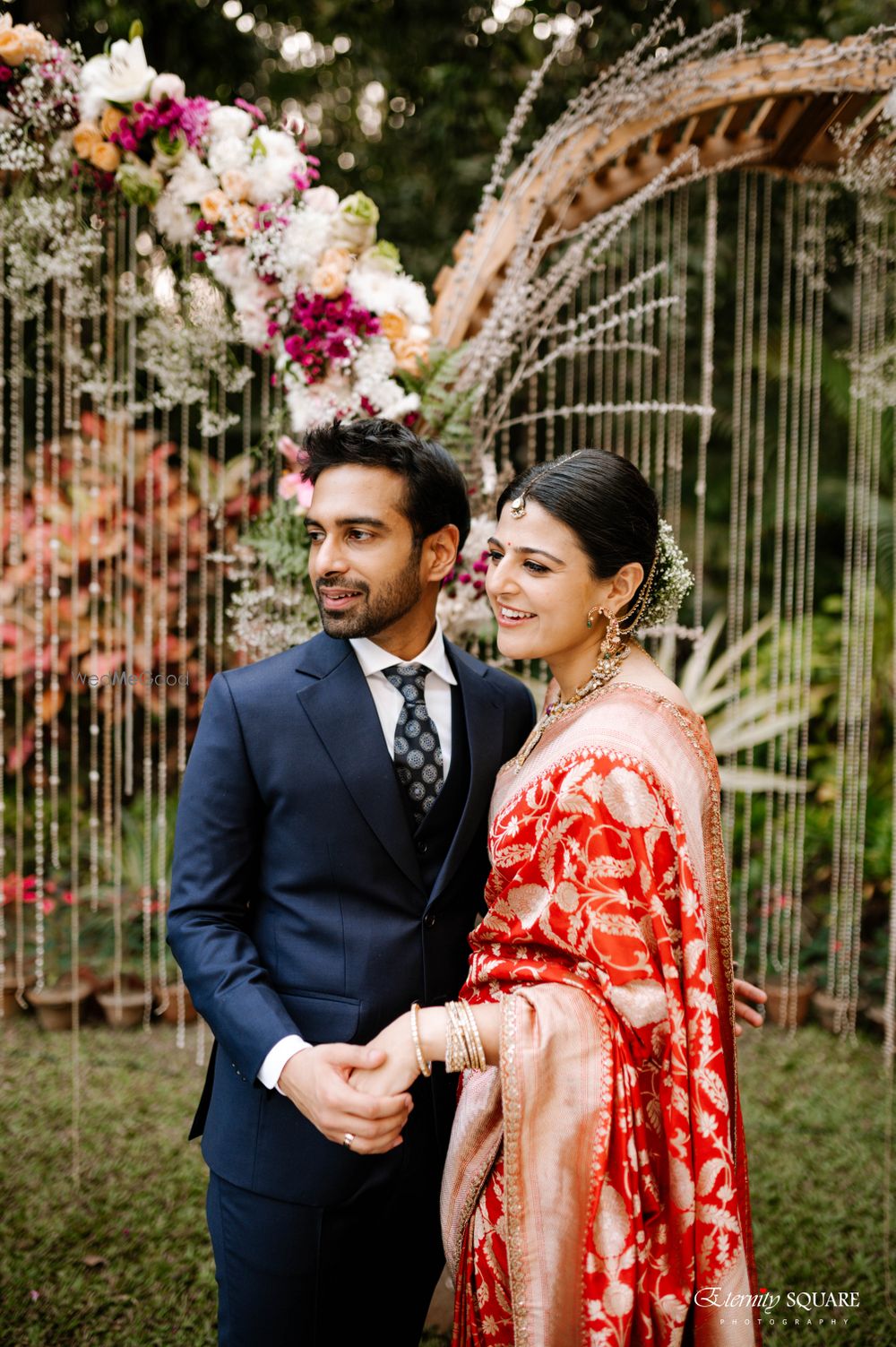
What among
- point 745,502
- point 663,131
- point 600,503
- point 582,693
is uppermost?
point 663,131

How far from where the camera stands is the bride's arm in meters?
1.49

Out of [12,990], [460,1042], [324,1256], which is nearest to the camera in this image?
[460,1042]

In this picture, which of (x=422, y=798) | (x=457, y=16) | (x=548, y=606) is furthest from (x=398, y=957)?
(x=457, y=16)

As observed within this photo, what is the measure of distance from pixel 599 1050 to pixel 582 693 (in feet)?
2.12

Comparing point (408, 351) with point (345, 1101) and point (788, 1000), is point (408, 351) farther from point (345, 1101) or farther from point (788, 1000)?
point (788, 1000)

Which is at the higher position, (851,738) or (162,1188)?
(851,738)

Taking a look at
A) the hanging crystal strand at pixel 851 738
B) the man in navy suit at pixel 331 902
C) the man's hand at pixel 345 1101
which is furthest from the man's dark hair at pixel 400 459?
the hanging crystal strand at pixel 851 738

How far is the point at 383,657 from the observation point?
195 centimetres

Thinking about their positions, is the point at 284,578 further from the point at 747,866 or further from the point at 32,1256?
the point at 747,866

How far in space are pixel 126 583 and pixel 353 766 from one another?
3989mm

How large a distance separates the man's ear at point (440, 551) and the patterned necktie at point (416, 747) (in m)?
0.21

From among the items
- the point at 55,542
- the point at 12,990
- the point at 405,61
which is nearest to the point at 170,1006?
the point at 12,990

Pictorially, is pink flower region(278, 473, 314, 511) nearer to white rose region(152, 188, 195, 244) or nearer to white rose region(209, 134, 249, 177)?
white rose region(152, 188, 195, 244)

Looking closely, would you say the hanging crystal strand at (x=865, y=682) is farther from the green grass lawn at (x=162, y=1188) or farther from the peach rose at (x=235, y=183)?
the peach rose at (x=235, y=183)
